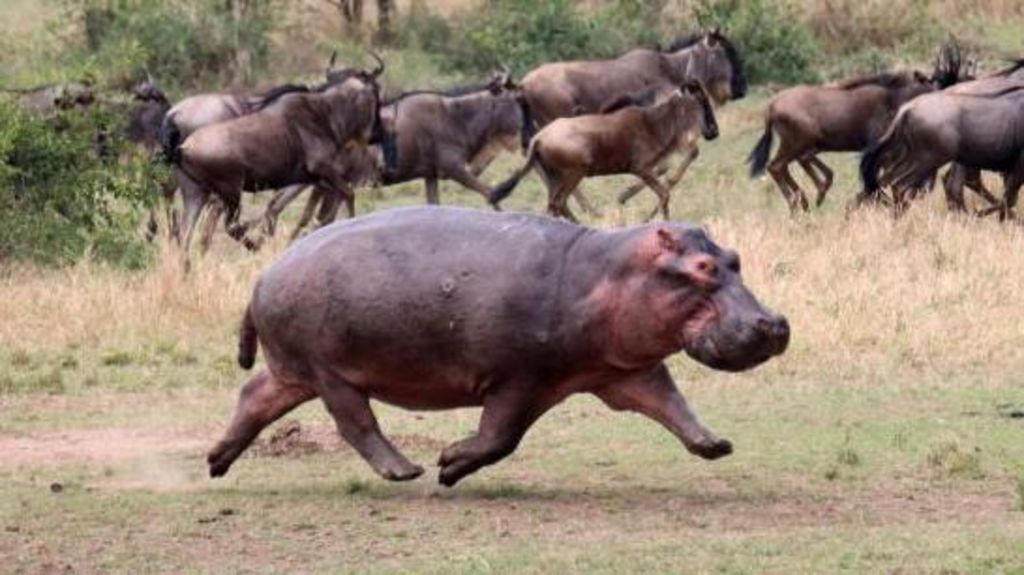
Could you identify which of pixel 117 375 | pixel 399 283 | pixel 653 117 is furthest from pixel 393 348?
pixel 653 117

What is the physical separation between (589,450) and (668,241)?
1.90 meters

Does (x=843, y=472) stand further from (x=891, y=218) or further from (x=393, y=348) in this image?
(x=891, y=218)

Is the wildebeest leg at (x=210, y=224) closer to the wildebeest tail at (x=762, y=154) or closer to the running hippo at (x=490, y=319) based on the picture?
the wildebeest tail at (x=762, y=154)

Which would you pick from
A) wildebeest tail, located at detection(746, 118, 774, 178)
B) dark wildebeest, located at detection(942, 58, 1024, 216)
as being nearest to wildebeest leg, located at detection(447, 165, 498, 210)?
wildebeest tail, located at detection(746, 118, 774, 178)

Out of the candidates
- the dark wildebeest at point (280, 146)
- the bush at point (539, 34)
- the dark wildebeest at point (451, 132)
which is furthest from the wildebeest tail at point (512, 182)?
the bush at point (539, 34)

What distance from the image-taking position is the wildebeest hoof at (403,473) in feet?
30.6

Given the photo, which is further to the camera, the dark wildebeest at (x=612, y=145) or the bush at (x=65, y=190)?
the dark wildebeest at (x=612, y=145)

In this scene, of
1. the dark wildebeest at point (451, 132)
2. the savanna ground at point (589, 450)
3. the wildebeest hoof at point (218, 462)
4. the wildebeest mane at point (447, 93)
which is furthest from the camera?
the wildebeest mane at point (447, 93)

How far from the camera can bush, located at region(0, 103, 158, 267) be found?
17359mm

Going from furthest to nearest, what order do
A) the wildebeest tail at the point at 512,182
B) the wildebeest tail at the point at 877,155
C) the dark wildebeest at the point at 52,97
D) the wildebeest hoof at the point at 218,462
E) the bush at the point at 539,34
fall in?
the bush at the point at 539,34 < the wildebeest tail at the point at 512,182 < the wildebeest tail at the point at 877,155 < the dark wildebeest at the point at 52,97 < the wildebeest hoof at the point at 218,462

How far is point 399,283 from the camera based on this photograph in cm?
920

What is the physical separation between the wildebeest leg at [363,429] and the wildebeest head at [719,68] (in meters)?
17.7

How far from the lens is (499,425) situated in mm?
9047

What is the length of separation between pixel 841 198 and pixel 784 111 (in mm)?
947
